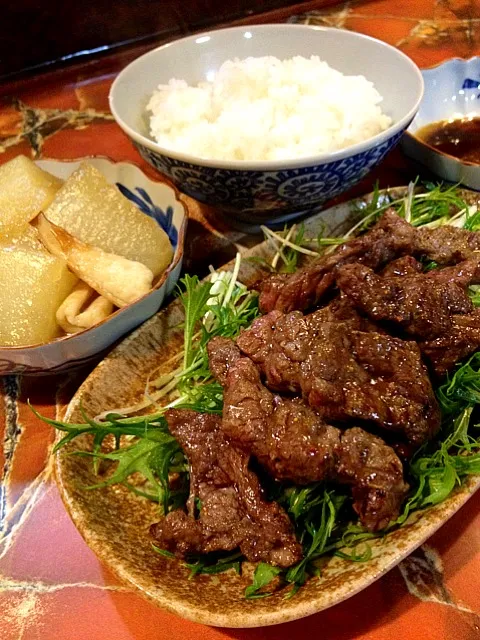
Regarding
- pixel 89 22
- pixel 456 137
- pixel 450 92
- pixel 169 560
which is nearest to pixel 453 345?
pixel 169 560

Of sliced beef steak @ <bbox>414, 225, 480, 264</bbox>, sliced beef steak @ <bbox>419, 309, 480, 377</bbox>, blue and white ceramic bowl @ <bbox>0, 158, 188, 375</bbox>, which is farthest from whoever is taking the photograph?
sliced beef steak @ <bbox>414, 225, 480, 264</bbox>

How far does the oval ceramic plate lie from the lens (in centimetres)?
148

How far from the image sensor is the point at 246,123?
105 inches

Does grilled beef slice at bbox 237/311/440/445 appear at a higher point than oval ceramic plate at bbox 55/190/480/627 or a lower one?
higher

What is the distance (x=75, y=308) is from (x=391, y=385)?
4.43 ft

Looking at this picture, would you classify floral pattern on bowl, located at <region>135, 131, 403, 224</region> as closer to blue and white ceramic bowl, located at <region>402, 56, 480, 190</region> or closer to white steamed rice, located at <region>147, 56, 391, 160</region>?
white steamed rice, located at <region>147, 56, 391, 160</region>

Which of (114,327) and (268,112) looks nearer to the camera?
(114,327)

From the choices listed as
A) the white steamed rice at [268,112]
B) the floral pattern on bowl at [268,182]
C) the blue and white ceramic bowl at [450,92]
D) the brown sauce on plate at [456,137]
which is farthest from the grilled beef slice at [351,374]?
the blue and white ceramic bowl at [450,92]

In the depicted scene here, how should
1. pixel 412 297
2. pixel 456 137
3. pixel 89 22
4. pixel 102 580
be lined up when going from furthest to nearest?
pixel 89 22
pixel 456 137
pixel 412 297
pixel 102 580

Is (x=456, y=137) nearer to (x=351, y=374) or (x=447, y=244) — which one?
(x=447, y=244)

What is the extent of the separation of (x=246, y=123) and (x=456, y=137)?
1.48 meters

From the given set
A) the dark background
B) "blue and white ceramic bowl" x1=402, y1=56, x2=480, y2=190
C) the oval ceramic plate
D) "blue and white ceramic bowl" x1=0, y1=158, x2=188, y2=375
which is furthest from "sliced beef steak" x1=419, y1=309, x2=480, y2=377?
the dark background

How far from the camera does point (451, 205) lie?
9.18ft

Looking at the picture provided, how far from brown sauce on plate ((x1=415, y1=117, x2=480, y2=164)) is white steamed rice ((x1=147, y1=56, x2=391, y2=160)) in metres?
0.57
